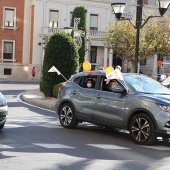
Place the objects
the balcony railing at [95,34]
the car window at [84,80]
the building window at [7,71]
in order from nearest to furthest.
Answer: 1. the car window at [84,80]
2. the building window at [7,71]
3. the balcony railing at [95,34]

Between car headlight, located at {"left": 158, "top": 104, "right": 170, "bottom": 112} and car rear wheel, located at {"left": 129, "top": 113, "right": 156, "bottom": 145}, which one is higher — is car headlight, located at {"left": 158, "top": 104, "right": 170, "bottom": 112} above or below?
above

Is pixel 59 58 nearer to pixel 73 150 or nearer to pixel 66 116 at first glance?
pixel 66 116

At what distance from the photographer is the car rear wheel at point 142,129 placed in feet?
28.7

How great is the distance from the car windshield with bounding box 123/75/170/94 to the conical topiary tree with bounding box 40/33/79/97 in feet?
30.6

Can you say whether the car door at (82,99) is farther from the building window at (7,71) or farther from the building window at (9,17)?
the building window at (9,17)

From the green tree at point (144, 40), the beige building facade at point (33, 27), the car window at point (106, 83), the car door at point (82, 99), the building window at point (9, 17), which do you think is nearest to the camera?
the car window at point (106, 83)

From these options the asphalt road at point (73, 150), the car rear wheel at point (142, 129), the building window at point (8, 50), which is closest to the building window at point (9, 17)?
the building window at point (8, 50)

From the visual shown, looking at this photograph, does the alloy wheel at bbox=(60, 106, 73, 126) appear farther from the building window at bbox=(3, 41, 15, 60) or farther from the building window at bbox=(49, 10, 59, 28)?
the building window at bbox=(3, 41, 15, 60)

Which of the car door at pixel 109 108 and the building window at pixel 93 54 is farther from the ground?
the building window at pixel 93 54

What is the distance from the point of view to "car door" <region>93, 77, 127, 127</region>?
9.38 metres

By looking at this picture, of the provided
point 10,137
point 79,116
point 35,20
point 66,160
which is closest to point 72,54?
point 79,116

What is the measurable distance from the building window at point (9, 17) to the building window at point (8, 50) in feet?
6.16

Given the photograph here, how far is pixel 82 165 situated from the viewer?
682cm

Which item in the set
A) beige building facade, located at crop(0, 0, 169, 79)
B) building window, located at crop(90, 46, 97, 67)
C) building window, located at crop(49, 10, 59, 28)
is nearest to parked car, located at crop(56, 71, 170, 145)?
beige building facade, located at crop(0, 0, 169, 79)
